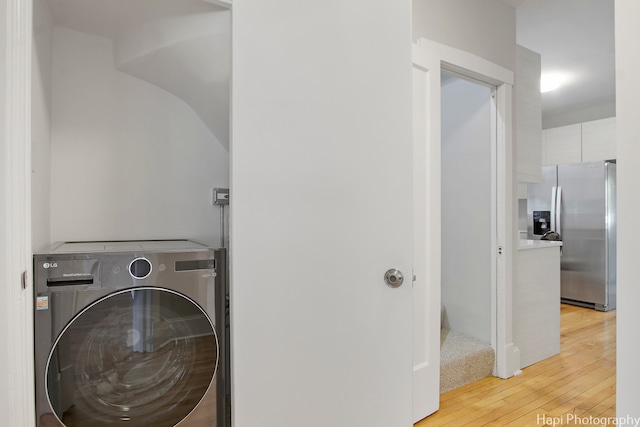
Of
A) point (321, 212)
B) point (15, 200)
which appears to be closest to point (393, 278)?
point (321, 212)

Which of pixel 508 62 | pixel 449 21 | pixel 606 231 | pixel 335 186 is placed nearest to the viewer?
pixel 335 186

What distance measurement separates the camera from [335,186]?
1.26m

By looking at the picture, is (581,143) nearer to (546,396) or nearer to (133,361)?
(546,396)

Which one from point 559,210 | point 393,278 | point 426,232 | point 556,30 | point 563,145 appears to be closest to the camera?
point 393,278

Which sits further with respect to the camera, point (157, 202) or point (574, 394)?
point (574, 394)

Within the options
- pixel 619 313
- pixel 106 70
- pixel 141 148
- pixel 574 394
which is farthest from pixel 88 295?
pixel 574 394

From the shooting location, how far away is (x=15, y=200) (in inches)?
35.0

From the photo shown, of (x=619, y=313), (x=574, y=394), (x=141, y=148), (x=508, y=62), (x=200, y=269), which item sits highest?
(x=508, y=62)

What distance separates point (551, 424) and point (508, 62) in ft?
7.42

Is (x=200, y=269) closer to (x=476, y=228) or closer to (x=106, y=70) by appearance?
(x=106, y=70)

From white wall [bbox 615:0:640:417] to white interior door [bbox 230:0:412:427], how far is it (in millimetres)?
727

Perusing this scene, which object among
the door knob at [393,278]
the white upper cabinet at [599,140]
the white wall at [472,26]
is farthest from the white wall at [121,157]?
the white upper cabinet at [599,140]

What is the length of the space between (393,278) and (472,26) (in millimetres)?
1869

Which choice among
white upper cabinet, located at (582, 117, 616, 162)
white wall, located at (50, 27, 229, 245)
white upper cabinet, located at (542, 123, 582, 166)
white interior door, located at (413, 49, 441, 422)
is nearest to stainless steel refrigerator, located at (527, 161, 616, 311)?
white upper cabinet, located at (582, 117, 616, 162)
